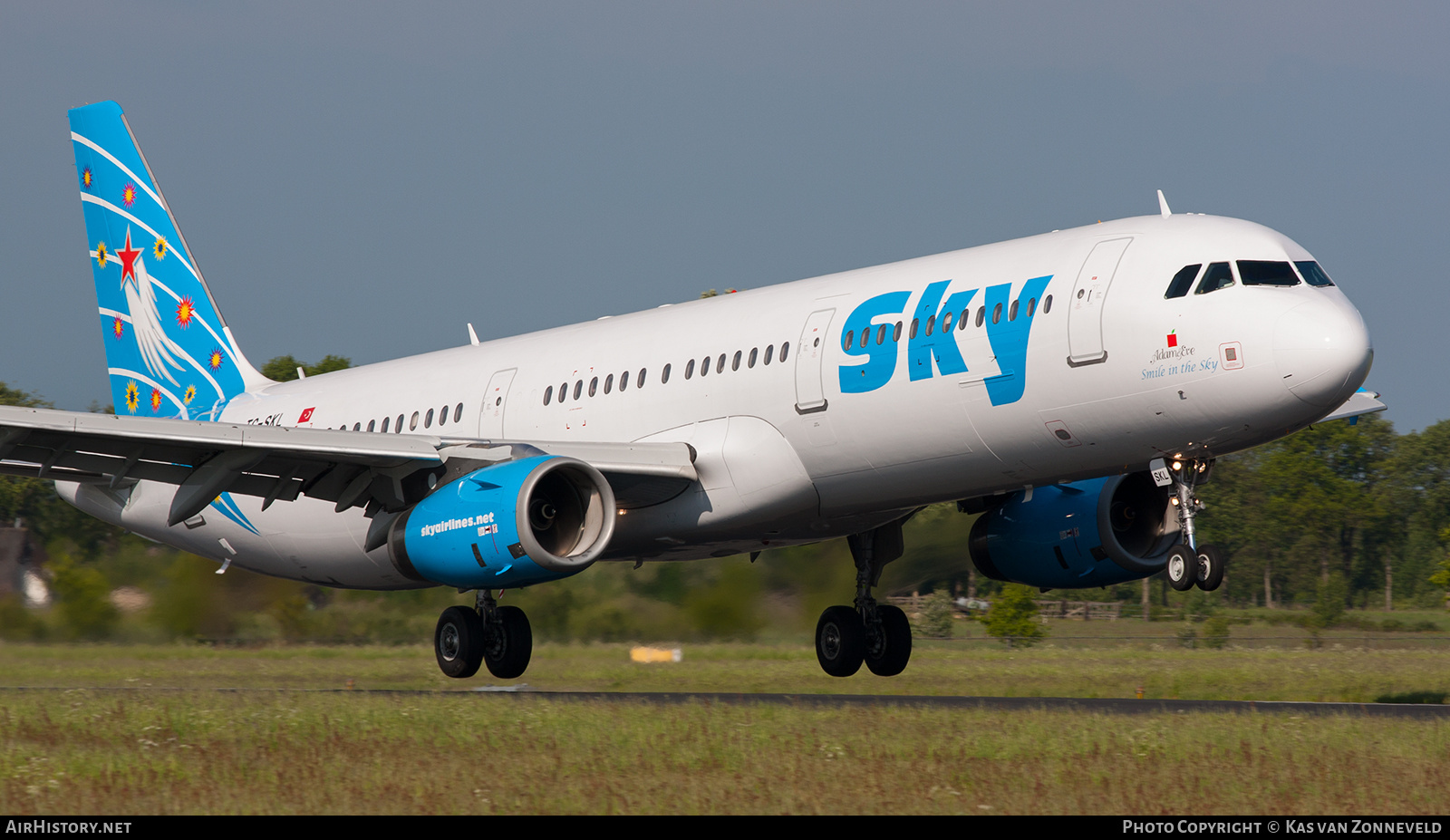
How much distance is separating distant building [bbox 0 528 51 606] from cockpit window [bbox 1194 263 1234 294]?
2158 centimetres

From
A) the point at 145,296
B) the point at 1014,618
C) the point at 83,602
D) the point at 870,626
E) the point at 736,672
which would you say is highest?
the point at 145,296

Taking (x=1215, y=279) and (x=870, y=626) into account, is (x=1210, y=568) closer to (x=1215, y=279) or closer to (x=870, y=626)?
(x=1215, y=279)

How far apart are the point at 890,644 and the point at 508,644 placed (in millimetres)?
5866

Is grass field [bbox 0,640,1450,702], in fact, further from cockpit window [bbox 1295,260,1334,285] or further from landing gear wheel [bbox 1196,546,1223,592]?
cockpit window [bbox 1295,260,1334,285]

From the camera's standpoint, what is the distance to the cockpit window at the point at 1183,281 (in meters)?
16.3

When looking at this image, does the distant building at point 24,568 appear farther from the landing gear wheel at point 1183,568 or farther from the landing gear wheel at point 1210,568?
the landing gear wheel at point 1210,568

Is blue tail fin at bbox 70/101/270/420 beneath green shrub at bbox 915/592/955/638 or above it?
above

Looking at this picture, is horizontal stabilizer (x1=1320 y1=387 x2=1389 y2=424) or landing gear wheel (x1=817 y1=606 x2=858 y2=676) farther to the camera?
landing gear wheel (x1=817 y1=606 x2=858 y2=676)

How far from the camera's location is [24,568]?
28.5 meters

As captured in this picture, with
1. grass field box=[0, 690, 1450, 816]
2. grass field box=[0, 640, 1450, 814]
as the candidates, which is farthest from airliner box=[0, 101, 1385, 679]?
grass field box=[0, 690, 1450, 816]

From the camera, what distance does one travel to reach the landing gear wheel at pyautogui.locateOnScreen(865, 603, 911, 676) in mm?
23422

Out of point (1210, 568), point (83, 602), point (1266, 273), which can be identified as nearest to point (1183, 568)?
point (1210, 568)

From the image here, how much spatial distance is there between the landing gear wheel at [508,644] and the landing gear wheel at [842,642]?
459 centimetres
